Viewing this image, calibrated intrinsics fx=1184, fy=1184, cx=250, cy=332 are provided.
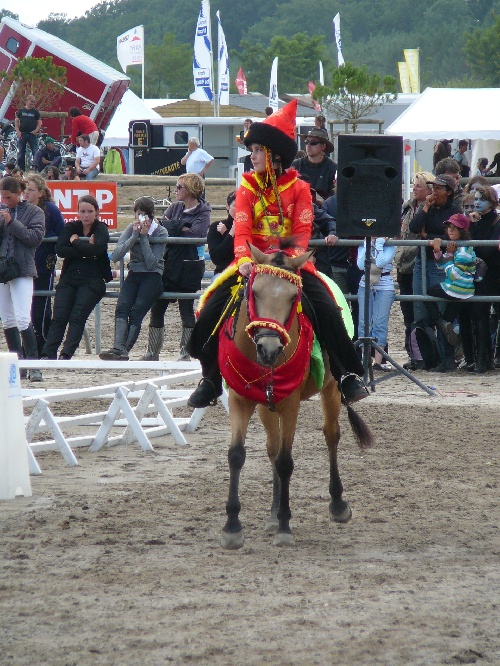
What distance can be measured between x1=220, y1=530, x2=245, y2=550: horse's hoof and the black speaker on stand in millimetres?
5728

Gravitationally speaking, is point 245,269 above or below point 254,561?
above

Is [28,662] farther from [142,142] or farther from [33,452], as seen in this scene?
[142,142]

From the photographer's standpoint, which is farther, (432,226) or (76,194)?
(76,194)

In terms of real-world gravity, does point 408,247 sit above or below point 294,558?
above

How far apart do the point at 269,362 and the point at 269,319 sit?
27 cm

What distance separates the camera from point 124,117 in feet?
142

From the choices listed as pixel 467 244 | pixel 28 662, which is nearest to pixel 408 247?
pixel 467 244

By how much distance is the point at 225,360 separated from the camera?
695cm

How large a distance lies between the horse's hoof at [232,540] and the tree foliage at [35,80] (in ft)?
106

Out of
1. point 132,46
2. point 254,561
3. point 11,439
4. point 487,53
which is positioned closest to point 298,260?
point 254,561

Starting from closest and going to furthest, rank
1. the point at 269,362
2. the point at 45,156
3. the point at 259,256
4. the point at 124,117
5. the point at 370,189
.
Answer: the point at 269,362 < the point at 259,256 < the point at 370,189 < the point at 45,156 < the point at 124,117

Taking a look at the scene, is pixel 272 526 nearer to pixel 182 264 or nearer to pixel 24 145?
pixel 182 264

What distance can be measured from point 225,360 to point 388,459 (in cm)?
280

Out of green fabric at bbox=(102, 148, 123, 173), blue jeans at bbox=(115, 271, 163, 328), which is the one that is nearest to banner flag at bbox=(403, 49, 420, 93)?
green fabric at bbox=(102, 148, 123, 173)
